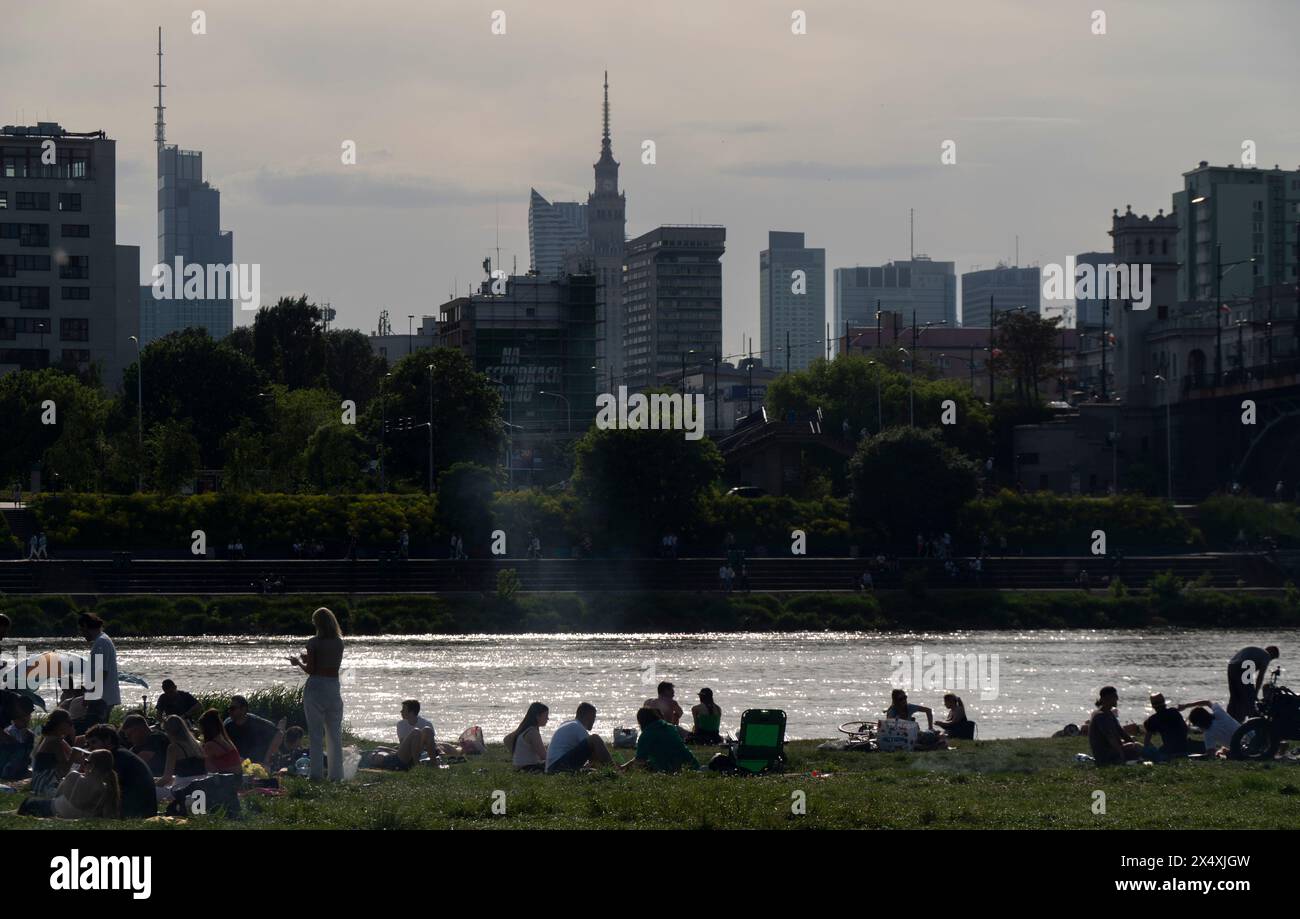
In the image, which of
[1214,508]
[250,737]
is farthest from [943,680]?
[1214,508]

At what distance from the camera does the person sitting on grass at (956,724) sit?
2655 centimetres

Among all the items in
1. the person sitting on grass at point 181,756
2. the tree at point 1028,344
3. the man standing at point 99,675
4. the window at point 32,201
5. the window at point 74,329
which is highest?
the window at point 32,201

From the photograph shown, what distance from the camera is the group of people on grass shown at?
820 inches

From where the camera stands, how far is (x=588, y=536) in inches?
2793

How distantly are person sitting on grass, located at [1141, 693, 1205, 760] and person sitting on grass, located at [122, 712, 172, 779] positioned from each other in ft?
40.2

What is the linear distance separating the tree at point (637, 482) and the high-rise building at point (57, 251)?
68.0m

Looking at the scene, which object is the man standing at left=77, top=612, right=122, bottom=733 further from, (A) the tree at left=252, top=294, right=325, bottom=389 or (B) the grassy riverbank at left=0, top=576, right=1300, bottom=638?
(A) the tree at left=252, top=294, right=325, bottom=389

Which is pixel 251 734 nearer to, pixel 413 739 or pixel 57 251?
pixel 413 739

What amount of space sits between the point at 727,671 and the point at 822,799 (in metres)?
29.7

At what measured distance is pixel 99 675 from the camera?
2092 cm

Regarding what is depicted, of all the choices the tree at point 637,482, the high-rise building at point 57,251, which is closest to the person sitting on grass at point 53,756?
the tree at point 637,482

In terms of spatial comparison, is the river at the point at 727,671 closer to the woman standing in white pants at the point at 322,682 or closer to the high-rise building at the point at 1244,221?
the woman standing in white pants at the point at 322,682

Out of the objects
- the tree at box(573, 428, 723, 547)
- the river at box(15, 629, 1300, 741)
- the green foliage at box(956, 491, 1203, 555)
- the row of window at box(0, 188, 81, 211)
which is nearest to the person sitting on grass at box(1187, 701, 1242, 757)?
the river at box(15, 629, 1300, 741)

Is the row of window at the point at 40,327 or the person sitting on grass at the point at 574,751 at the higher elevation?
the row of window at the point at 40,327
